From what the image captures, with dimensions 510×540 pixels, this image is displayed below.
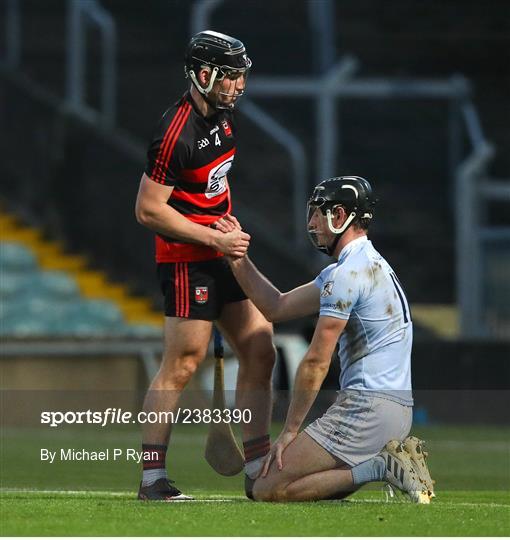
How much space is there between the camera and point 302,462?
6926 mm

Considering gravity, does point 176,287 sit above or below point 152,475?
above

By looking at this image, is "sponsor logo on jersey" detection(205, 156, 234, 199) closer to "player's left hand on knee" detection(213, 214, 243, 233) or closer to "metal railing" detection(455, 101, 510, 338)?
"player's left hand on knee" detection(213, 214, 243, 233)

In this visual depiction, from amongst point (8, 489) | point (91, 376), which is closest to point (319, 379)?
point (8, 489)

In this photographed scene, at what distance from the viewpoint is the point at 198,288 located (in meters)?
7.29

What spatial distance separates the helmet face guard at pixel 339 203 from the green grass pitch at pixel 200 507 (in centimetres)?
116

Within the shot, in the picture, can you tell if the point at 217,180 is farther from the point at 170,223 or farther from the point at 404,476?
the point at 404,476

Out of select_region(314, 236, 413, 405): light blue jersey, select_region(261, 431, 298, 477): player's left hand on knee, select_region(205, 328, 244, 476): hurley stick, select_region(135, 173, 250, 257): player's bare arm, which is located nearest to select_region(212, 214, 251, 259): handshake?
select_region(135, 173, 250, 257): player's bare arm

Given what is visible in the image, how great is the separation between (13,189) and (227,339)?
1126 cm

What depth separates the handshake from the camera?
723 cm

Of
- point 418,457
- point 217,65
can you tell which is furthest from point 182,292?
point 418,457

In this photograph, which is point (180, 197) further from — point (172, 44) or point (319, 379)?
point (172, 44)

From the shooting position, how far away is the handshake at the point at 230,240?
723cm

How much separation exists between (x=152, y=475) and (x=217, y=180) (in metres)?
1.35

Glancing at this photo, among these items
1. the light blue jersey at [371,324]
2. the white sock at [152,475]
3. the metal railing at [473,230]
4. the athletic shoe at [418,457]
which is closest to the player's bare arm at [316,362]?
the light blue jersey at [371,324]
